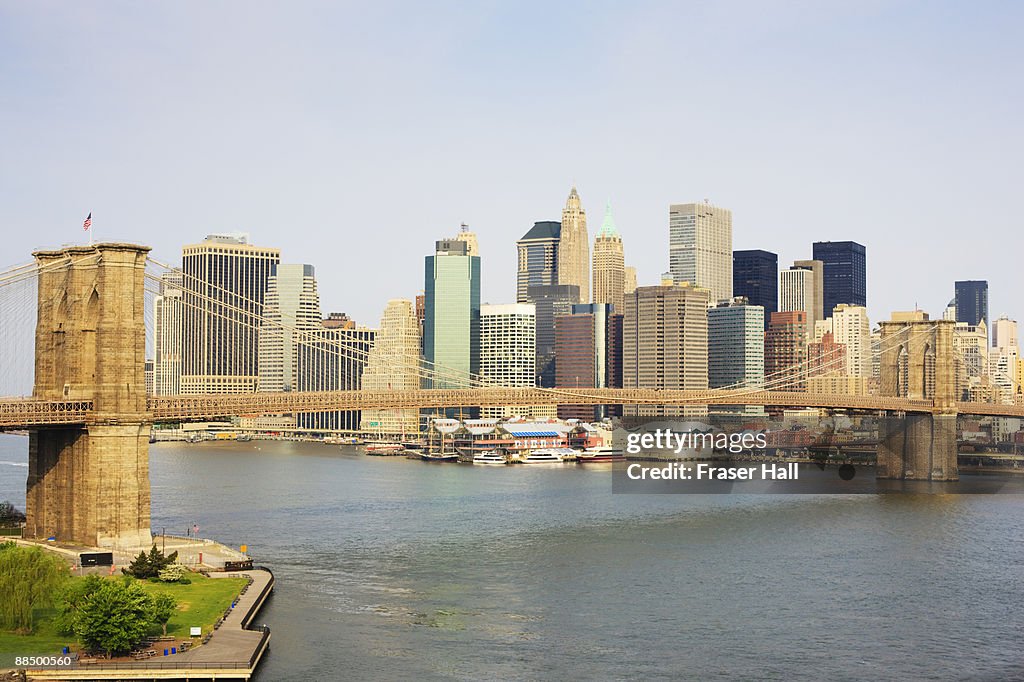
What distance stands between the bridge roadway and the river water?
5765mm

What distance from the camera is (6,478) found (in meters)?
87.2

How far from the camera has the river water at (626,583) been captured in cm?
3372

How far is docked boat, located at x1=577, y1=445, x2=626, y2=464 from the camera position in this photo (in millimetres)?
123188

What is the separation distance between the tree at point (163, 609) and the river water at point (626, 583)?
294 cm

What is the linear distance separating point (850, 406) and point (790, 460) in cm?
3973

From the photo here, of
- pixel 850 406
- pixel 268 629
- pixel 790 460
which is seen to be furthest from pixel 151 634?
pixel 790 460

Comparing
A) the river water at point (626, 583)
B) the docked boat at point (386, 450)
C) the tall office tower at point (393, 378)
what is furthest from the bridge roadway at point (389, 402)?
the tall office tower at point (393, 378)

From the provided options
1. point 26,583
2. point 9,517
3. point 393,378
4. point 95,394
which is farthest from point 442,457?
point 26,583

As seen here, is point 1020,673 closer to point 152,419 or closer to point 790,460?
point 152,419

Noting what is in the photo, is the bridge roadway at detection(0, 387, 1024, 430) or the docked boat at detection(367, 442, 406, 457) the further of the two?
the docked boat at detection(367, 442, 406, 457)

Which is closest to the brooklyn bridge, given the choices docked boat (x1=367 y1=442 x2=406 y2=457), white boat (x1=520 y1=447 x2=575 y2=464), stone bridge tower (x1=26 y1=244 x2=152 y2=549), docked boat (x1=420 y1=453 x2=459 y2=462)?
stone bridge tower (x1=26 y1=244 x2=152 y2=549)

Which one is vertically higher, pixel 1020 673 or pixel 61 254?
pixel 61 254

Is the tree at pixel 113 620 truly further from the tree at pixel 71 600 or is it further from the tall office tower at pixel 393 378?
the tall office tower at pixel 393 378

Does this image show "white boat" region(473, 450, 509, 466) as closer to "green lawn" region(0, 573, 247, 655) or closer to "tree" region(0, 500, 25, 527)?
"tree" region(0, 500, 25, 527)
